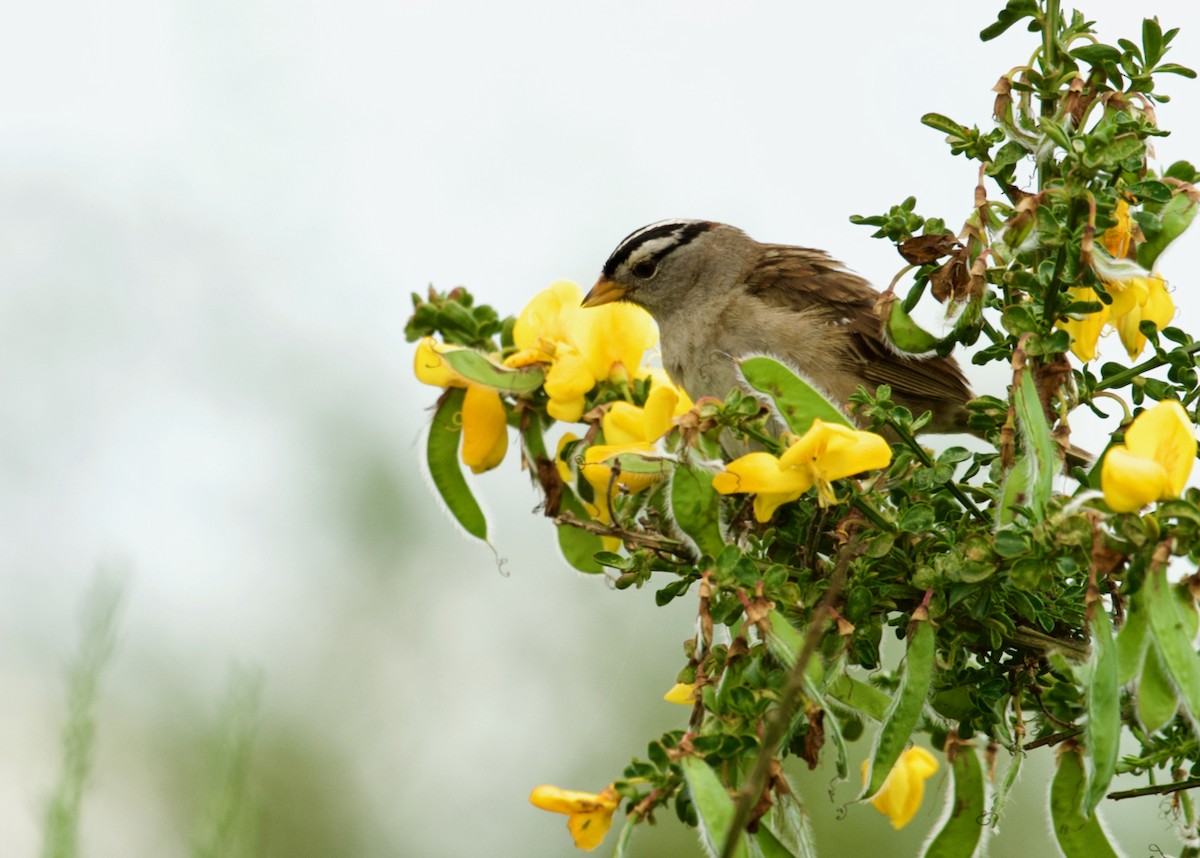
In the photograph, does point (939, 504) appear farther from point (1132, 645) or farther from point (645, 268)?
point (645, 268)

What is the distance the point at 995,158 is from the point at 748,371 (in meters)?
0.49

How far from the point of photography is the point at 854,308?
4379 millimetres

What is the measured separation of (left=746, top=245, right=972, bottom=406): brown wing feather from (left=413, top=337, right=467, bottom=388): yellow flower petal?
204cm

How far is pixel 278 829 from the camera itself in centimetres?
609

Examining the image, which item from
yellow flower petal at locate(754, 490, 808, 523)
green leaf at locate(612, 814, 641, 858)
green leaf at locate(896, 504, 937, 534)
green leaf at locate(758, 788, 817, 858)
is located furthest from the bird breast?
green leaf at locate(612, 814, 641, 858)

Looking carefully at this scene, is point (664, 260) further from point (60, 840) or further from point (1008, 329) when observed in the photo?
point (60, 840)

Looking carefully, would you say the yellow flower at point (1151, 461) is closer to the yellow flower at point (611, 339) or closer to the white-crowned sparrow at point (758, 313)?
the yellow flower at point (611, 339)

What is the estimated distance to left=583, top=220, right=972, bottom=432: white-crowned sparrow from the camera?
4.22 metres

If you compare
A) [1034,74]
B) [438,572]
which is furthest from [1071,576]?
[438,572]

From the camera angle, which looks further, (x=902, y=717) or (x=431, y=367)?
(x=431, y=367)

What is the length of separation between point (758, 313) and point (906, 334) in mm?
2275

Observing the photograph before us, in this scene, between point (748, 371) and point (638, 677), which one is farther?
point (638, 677)

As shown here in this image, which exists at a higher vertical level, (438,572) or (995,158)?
(995,158)

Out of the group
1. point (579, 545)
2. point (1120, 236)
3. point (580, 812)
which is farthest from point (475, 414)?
point (1120, 236)
